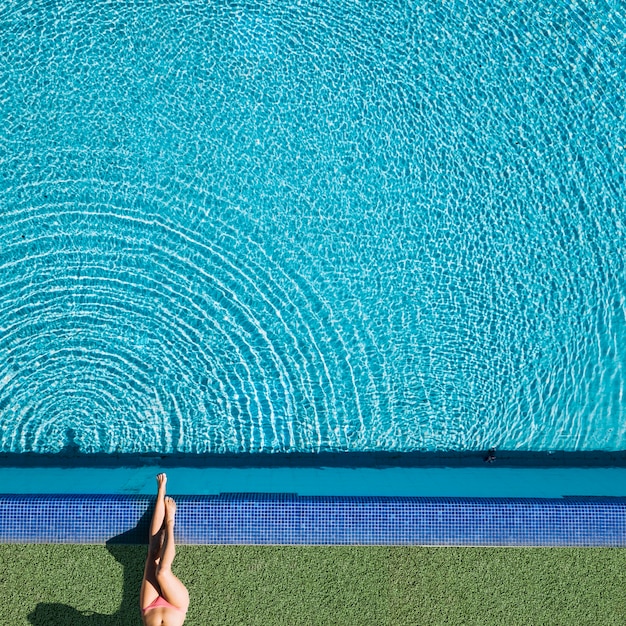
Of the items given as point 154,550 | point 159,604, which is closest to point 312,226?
point 154,550

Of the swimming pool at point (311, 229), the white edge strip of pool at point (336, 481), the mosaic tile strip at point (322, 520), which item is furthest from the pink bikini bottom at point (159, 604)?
the swimming pool at point (311, 229)

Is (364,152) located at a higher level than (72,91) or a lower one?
lower

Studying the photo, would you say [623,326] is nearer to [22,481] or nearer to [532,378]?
[532,378]

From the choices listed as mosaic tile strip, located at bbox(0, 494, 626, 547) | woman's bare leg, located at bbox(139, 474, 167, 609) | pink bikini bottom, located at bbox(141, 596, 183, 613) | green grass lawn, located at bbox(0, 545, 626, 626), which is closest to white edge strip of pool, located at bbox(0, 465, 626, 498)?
mosaic tile strip, located at bbox(0, 494, 626, 547)

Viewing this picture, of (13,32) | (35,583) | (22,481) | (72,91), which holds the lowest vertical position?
(35,583)

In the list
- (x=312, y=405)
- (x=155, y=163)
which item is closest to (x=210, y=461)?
(x=312, y=405)

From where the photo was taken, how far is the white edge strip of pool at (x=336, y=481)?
12.3 feet

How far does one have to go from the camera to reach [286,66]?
409cm

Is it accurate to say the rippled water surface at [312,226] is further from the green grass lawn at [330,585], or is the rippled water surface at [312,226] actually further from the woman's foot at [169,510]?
the green grass lawn at [330,585]

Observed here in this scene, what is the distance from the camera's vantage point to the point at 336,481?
3.95 m

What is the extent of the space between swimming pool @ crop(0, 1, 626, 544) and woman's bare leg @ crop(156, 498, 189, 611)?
71 centimetres

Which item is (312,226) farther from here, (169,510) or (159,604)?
(159,604)

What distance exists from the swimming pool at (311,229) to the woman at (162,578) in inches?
27.6

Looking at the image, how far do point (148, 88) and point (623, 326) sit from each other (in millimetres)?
4208
